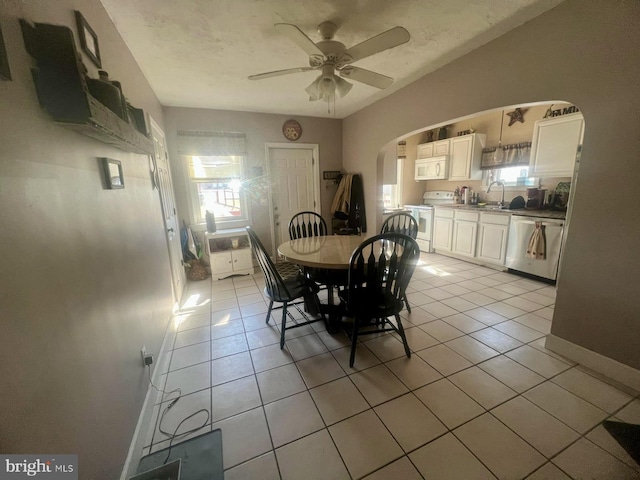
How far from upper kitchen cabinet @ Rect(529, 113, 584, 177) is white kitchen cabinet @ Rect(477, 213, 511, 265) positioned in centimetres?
73

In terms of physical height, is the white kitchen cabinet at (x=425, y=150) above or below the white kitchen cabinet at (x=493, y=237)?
above

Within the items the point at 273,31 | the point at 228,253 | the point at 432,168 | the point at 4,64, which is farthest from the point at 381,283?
the point at 432,168

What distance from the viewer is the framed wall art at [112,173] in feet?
4.21

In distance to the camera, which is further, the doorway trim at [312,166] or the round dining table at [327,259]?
the doorway trim at [312,166]

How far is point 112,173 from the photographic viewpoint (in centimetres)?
134

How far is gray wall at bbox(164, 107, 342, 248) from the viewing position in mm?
3647

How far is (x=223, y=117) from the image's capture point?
3814mm

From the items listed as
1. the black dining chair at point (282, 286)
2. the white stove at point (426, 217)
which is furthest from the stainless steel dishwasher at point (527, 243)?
the black dining chair at point (282, 286)

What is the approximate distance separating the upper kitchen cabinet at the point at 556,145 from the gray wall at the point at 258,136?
2838 millimetres

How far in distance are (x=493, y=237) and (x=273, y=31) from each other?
3841 mm

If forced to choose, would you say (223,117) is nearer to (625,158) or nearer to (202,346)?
(202,346)

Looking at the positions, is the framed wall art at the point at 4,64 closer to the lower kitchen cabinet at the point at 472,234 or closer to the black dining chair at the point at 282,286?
the black dining chair at the point at 282,286

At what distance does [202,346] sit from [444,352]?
79.4 inches

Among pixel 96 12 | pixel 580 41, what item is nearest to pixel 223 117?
pixel 96 12
